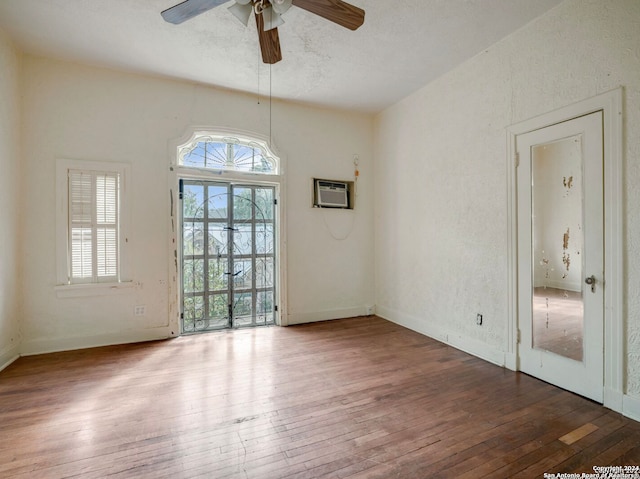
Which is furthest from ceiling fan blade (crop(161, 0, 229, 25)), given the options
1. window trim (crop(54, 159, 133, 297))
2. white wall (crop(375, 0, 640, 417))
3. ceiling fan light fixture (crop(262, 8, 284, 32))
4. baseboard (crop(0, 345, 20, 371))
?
baseboard (crop(0, 345, 20, 371))

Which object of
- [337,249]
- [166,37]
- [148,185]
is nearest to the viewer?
[166,37]

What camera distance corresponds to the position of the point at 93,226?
357 cm

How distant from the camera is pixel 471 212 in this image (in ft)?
11.3

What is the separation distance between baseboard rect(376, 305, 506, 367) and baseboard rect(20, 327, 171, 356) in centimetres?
315

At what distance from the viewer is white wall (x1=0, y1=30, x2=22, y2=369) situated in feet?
9.85

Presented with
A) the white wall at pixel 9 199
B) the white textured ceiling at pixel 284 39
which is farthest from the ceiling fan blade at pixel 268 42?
the white wall at pixel 9 199

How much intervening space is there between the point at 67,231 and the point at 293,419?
10.7 feet

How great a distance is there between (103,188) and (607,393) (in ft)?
17.1

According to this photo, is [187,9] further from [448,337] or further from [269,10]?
[448,337]

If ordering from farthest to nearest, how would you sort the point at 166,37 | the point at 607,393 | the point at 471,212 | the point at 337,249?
the point at 337,249
the point at 471,212
the point at 166,37
the point at 607,393

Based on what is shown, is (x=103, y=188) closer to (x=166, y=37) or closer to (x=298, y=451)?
(x=166, y=37)

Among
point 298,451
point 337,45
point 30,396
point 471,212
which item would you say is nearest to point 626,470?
point 298,451

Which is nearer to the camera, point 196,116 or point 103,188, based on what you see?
point 103,188

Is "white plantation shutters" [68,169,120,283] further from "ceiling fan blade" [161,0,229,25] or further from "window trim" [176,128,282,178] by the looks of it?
"ceiling fan blade" [161,0,229,25]
